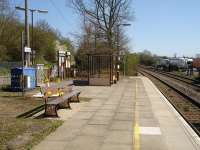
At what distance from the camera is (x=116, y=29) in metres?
59.1

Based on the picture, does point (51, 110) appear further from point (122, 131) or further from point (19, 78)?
point (19, 78)

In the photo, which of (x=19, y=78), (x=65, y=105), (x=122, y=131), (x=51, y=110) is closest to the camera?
(x=122, y=131)

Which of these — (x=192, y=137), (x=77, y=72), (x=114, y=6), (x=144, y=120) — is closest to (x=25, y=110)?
(x=144, y=120)

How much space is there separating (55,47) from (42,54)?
402 centimetres

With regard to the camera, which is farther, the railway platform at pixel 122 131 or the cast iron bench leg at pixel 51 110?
the cast iron bench leg at pixel 51 110

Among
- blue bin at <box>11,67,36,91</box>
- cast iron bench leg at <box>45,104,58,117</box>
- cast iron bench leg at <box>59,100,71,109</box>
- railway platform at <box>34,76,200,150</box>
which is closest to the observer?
railway platform at <box>34,76,200,150</box>

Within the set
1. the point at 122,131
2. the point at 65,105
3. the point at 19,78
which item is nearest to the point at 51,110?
the point at 65,105

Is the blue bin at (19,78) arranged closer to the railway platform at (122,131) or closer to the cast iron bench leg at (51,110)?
the railway platform at (122,131)

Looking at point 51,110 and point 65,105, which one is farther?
point 65,105

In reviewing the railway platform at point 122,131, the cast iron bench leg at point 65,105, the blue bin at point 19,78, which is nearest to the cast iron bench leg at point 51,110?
the railway platform at point 122,131

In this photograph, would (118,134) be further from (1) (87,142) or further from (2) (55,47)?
(2) (55,47)

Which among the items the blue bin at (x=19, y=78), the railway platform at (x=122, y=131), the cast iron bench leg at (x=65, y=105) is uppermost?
the blue bin at (x=19, y=78)

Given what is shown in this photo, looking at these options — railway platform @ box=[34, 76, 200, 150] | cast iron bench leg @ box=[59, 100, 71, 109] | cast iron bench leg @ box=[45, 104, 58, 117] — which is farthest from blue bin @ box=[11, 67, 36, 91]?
cast iron bench leg @ box=[45, 104, 58, 117]

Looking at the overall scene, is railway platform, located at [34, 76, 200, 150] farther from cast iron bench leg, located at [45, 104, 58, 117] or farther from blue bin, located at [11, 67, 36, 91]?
blue bin, located at [11, 67, 36, 91]
